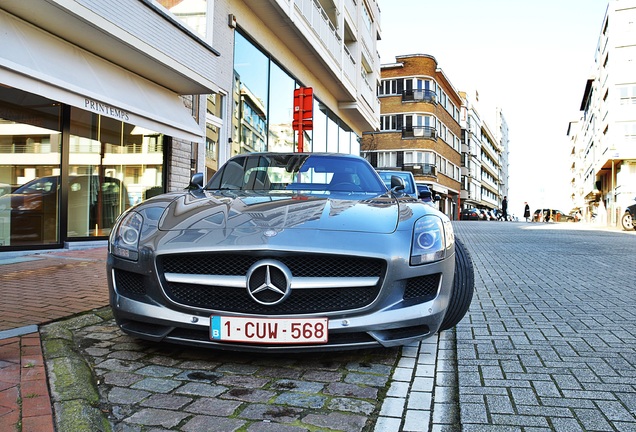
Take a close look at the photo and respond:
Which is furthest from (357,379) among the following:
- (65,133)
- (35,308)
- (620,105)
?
(620,105)

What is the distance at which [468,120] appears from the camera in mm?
73812

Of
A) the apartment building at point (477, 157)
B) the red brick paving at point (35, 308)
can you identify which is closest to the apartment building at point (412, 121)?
the apartment building at point (477, 157)

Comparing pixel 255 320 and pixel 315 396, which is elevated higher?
pixel 255 320

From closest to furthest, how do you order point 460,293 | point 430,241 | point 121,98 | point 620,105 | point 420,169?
point 430,241
point 460,293
point 121,98
point 620,105
point 420,169

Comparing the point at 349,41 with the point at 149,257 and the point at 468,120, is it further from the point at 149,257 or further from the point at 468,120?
the point at 468,120

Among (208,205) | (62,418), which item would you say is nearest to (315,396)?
(62,418)

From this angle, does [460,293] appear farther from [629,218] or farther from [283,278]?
[629,218]

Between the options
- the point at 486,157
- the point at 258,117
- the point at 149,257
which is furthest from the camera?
the point at 486,157

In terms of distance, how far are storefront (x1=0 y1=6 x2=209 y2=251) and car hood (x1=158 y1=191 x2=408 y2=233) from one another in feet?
14.6

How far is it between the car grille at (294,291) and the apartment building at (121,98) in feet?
16.7

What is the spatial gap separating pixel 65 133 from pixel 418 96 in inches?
1817

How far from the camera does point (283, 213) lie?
3191 millimetres

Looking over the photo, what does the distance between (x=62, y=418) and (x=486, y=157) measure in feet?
334

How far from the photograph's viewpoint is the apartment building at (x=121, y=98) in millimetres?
7664
